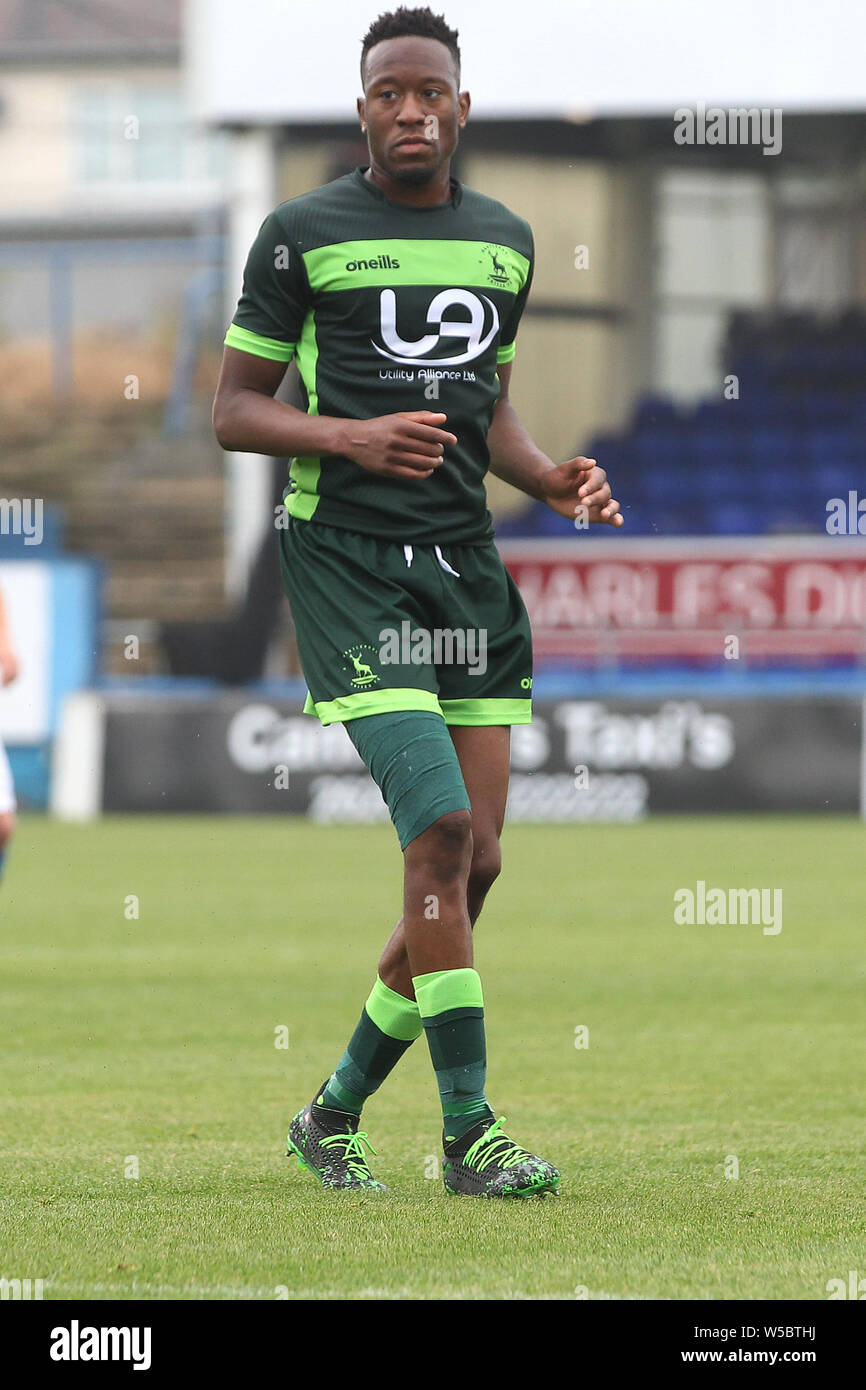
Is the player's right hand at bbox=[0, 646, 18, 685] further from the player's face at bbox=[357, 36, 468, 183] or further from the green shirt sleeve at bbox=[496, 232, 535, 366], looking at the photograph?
the player's face at bbox=[357, 36, 468, 183]

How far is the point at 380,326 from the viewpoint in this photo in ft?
A: 15.1

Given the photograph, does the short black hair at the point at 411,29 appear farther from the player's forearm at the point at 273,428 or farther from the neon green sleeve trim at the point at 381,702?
the neon green sleeve trim at the point at 381,702

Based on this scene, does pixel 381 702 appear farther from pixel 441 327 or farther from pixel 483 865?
pixel 441 327

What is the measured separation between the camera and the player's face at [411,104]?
14.9 feet

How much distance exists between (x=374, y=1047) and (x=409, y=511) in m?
1.15

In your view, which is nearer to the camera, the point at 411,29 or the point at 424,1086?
the point at 411,29

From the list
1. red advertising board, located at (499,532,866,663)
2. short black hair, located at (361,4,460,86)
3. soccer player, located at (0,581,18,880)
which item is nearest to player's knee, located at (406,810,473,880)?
short black hair, located at (361,4,460,86)

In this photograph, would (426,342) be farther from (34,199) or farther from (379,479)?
(34,199)

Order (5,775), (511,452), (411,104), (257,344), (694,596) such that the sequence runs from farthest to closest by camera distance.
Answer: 1. (694,596)
2. (5,775)
3. (511,452)
4. (257,344)
5. (411,104)

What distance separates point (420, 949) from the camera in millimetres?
4500

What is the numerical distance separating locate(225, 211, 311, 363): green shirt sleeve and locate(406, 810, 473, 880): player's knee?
41.4 inches

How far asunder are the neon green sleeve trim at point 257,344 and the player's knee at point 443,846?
1.05 m

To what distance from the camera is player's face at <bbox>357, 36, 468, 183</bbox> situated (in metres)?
4.54

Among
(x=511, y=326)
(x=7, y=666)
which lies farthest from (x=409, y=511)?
(x=7, y=666)
